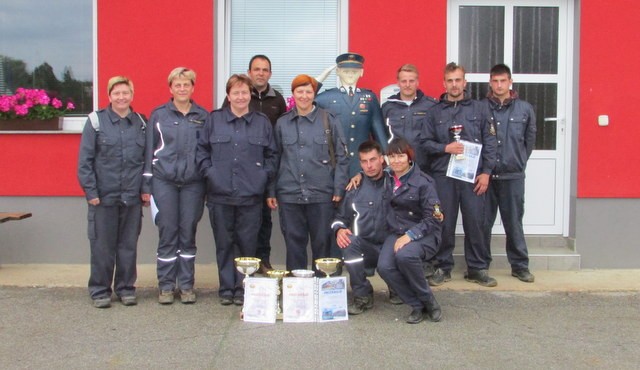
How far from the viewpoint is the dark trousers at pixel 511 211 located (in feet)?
21.8

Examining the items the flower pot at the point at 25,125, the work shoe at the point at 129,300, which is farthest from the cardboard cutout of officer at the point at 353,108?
the flower pot at the point at 25,125

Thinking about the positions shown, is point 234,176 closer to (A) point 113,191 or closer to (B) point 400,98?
(A) point 113,191

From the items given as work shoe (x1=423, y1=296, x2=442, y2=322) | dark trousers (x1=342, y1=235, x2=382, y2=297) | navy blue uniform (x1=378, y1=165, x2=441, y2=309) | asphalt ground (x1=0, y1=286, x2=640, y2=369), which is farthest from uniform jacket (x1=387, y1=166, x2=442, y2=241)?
asphalt ground (x1=0, y1=286, x2=640, y2=369)

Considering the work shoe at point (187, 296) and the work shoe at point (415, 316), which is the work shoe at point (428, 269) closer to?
the work shoe at point (415, 316)

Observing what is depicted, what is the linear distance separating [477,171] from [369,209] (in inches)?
52.2

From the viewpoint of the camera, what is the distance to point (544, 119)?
25.0 ft

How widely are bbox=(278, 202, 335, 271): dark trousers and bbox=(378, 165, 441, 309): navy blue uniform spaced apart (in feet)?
1.85

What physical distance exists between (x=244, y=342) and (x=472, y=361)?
5.12ft

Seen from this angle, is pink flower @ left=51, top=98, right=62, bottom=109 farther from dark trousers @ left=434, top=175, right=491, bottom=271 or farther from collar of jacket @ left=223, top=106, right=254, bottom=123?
dark trousers @ left=434, top=175, right=491, bottom=271

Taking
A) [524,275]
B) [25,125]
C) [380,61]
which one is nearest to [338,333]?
[524,275]

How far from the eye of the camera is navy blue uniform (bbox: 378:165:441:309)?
5367mm

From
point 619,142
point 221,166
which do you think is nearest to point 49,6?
point 221,166

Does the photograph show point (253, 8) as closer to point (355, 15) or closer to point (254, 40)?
point (254, 40)

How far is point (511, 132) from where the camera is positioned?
655cm
